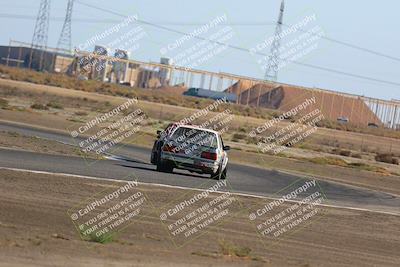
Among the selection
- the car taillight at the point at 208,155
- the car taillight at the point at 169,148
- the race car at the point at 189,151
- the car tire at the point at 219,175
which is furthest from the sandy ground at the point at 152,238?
the car tire at the point at 219,175

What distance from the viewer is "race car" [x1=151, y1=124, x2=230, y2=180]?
2666cm

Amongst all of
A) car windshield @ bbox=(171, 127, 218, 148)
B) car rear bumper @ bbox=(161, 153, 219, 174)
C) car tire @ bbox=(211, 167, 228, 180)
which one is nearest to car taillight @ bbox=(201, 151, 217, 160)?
car rear bumper @ bbox=(161, 153, 219, 174)

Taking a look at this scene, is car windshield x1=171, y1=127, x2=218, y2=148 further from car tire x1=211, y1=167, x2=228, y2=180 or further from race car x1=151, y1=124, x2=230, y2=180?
car tire x1=211, y1=167, x2=228, y2=180

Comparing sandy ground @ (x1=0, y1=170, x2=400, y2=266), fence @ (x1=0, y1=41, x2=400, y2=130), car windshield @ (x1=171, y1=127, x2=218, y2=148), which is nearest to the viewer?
sandy ground @ (x1=0, y1=170, x2=400, y2=266)

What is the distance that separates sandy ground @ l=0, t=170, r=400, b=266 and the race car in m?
4.59

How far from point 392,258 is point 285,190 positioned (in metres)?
11.8

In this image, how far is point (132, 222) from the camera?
1585cm

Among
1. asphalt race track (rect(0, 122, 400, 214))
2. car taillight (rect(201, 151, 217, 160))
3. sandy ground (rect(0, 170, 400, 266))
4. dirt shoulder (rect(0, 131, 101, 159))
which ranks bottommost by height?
dirt shoulder (rect(0, 131, 101, 159))

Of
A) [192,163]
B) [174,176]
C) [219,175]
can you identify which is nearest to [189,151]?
[192,163]

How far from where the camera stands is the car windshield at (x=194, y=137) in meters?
26.8

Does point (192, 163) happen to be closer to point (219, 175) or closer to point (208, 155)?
point (208, 155)

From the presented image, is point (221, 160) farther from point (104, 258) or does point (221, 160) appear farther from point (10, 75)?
point (10, 75)

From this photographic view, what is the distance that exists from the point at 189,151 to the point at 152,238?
40.6ft

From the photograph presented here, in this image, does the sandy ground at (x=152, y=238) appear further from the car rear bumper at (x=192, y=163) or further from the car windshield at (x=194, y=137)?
the car windshield at (x=194, y=137)
